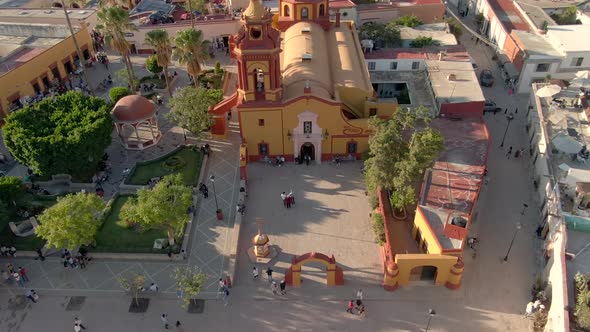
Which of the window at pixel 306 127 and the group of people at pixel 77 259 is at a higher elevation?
the window at pixel 306 127

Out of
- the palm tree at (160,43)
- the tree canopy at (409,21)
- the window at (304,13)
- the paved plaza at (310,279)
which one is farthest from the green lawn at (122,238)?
the tree canopy at (409,21)

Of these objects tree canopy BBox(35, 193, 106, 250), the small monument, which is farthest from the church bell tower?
tree canopy BBox(35, 193, 106, 250)

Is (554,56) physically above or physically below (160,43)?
below

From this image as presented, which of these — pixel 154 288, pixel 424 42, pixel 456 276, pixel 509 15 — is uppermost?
pixel 509 15

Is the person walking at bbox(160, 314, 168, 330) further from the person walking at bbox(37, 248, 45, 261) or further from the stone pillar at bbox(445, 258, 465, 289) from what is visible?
the stone pillar at bbox(445, 258, 465, 289)

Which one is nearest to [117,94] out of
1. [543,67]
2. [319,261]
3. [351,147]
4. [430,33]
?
[351,147]

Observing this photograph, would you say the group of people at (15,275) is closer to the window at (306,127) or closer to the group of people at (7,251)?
the group of people at (7,251)

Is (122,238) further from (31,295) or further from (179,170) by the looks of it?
(179,170)
